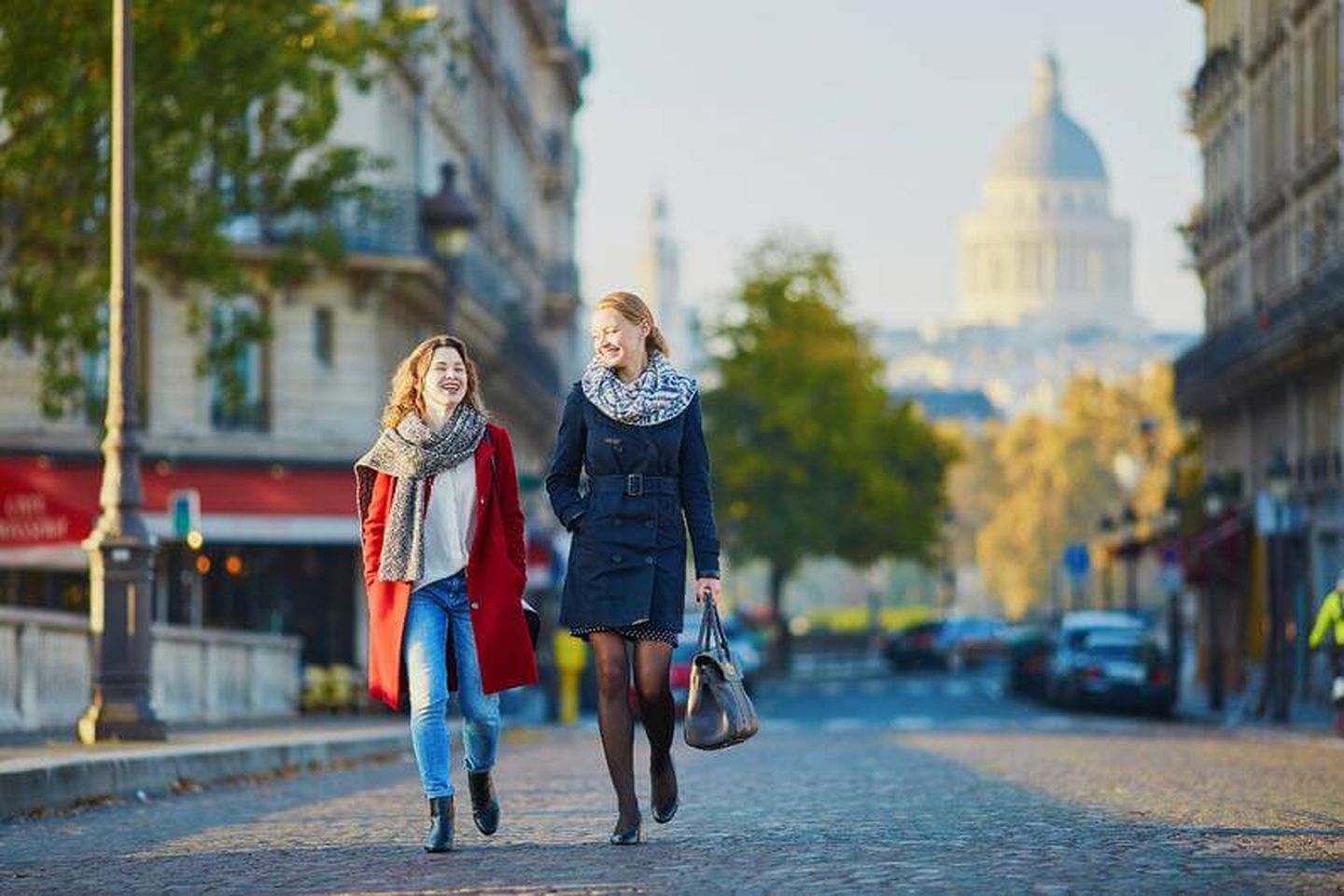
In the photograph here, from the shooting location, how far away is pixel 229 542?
4812 cm

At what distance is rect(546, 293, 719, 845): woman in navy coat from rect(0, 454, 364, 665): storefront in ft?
102

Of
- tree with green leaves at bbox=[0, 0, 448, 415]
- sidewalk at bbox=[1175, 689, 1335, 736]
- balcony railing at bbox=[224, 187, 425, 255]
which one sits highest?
balcony railing at bbox=[224, 187, 425, 255]

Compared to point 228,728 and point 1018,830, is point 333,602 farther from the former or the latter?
point 1018,830

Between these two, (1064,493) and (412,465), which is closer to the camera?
(412,465)

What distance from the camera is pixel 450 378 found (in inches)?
518

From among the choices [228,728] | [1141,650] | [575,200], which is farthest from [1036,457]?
[228,728]

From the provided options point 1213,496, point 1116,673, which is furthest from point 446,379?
point 1213,496

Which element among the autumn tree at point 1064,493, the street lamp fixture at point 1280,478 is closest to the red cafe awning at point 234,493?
the street lamp fixture at point 1280,478

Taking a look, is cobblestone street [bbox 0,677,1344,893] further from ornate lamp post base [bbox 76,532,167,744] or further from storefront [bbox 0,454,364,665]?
storefront [bbox 0,454,364,665]

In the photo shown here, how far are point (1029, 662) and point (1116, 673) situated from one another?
12109mm

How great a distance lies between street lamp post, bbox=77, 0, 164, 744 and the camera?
23.0 m

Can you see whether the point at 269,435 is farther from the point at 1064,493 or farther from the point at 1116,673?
the point at 1064,493

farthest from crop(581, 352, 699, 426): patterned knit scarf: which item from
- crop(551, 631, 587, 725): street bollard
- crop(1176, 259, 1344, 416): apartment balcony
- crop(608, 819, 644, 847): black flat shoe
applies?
crop(1176, 259, 1344, 416): apartment balcony

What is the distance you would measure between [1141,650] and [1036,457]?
399ft
